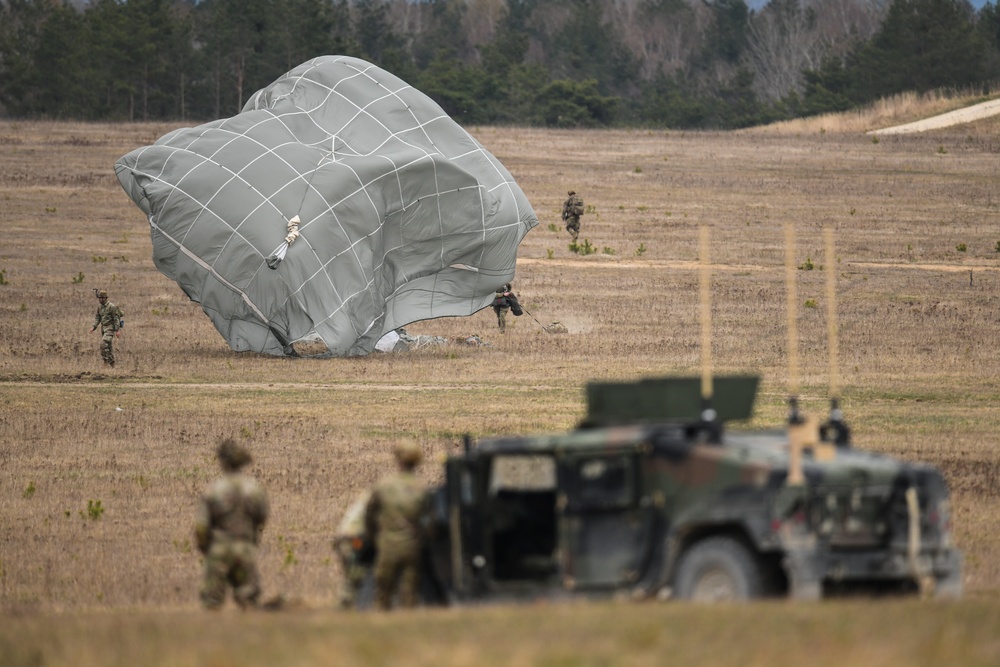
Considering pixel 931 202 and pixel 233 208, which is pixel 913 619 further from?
pixel 931 202

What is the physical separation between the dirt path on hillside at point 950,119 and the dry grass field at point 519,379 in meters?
2.35

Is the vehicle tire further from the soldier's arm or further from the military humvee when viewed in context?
the soldier's arm

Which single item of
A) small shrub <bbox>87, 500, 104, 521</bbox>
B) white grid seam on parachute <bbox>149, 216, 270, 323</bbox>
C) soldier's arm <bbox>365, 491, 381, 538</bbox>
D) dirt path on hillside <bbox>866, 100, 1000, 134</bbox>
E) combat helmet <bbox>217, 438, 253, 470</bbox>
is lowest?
small shrub <bbox>87, 500, 104, 521</bbox>

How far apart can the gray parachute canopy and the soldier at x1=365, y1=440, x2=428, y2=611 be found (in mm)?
20054

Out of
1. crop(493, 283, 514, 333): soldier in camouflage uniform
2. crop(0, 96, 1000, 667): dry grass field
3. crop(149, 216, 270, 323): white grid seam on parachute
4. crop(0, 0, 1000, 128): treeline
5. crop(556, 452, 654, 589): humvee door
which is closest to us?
crop(0, 96, 1000, 667): dry grass field

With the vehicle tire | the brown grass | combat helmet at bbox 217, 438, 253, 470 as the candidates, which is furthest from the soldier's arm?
the brown grass

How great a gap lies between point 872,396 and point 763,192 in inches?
1247

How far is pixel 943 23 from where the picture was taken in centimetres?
9431

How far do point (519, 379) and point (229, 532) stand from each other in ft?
63.7

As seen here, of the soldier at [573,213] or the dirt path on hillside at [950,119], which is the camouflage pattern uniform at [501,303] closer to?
the soldier at [573,213]

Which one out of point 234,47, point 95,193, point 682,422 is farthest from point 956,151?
point 682,422

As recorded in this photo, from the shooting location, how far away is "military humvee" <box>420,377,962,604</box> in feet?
33.9

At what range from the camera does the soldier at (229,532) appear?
36.7ft

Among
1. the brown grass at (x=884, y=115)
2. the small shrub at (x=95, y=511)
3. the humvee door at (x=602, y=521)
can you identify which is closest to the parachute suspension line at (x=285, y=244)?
the small shrub at (x=95, y=511)
